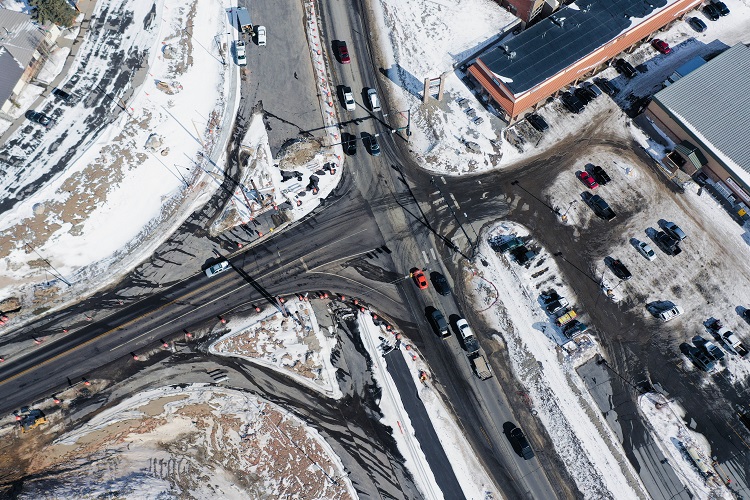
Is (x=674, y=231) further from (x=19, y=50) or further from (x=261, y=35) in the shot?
(x=19, y=50)

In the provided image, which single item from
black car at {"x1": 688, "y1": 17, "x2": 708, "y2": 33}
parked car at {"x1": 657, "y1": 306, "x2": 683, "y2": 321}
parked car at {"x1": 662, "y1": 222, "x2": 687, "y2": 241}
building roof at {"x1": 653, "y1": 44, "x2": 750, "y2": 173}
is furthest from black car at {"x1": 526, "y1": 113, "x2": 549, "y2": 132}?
black car at {"x1": 688, "y1": 17, "x2": 708, "y2": 33}

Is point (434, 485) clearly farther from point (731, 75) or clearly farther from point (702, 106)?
point (731, 75)

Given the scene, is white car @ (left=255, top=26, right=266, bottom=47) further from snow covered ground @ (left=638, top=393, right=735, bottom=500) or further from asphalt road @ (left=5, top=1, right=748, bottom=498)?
snow covered ground @ (left=638, top=393, right=735, bottom=500)

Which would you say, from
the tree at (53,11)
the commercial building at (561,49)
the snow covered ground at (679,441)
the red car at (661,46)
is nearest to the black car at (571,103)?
the commercial building at (561,49)

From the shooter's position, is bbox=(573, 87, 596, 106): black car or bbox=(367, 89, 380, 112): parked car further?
bbox=(573, 87, 596, 106): black car

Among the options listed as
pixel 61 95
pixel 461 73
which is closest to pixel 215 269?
pixel 61 95
